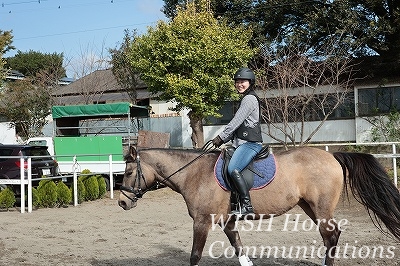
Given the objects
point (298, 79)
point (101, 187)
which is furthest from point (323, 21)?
point (101, 187)

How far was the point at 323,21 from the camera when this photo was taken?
2334 centimetres

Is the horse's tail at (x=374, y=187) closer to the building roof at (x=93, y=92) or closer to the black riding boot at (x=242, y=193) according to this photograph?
the black riding boot at (x=242, y=193)

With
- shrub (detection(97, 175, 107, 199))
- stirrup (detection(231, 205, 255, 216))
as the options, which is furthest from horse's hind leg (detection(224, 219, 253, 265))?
shrub (detection(97, 175, 107, 199))

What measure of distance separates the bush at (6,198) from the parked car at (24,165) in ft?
2.58

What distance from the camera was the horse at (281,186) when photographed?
20.1ft

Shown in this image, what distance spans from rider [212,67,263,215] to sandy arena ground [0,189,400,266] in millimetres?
1627

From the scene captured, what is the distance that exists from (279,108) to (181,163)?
52.4 ft

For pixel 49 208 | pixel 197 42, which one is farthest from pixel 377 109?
pixel 49 208

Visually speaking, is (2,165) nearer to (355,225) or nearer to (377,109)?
(355,225)

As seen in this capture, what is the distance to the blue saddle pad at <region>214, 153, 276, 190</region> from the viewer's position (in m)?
6.14

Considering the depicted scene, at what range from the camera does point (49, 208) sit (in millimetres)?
13961

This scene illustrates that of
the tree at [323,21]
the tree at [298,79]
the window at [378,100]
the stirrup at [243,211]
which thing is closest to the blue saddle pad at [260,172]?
the stirrup at [243,211]

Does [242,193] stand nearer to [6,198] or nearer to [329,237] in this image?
[329,237]

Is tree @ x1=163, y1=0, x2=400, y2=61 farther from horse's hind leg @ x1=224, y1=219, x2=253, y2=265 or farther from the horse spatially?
horse's hind leg @ x1=224, y1=219, x2=253, y2=265
